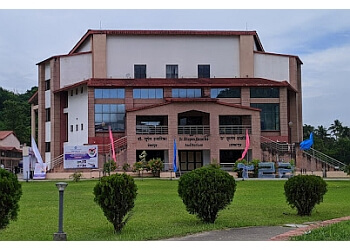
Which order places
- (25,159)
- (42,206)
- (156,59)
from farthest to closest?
(156,59) → (25,159) → (42,206)

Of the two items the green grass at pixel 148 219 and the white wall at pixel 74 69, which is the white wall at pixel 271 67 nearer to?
the white wall at pixel 74 69

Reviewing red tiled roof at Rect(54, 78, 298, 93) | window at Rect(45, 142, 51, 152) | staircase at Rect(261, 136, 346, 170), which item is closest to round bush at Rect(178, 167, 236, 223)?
staircase at Rect(261, 136, 346, 170)

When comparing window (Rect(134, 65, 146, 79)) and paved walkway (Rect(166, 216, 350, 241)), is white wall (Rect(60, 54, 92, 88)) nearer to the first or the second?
window (Rect(134, 65, 146, 79))

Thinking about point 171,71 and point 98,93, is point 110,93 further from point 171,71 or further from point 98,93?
point 171,71

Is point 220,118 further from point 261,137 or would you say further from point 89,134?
point 89,134

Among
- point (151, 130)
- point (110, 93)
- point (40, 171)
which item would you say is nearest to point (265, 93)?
point (151, 130)

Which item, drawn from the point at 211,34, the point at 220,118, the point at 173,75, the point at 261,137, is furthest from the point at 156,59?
the point at 261,137

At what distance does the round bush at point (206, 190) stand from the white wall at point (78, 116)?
121 ft

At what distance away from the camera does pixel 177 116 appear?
47.2 metres

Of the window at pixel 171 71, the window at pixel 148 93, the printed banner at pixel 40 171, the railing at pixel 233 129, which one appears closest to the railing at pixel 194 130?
the railing at pixel 233 129

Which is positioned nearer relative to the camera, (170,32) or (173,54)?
(170,32)

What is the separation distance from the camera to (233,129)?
1865 inches

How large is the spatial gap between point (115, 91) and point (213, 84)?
8.45 meters

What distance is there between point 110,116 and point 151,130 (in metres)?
3.92
